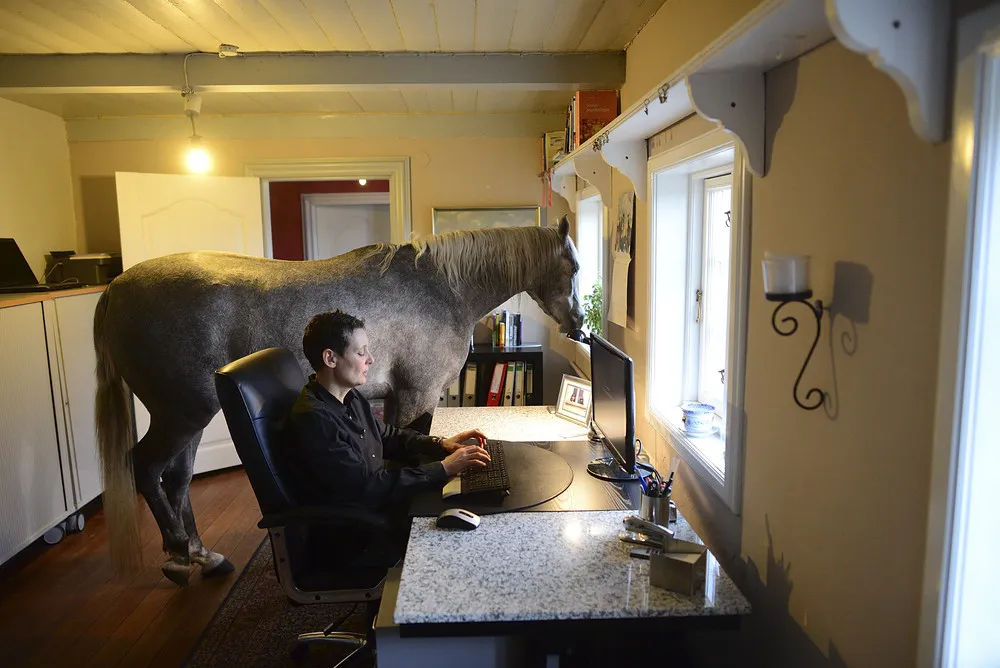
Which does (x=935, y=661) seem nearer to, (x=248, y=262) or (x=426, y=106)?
(x=248, y=262)

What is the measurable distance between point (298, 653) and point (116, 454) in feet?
3.52

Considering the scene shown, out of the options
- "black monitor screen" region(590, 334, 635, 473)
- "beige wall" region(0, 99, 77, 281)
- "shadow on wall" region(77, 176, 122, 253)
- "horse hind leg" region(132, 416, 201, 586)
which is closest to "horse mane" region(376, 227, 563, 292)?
"black monitor screen" region(590, 334, 635, 473)

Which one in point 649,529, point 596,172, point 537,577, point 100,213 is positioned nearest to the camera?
point 537,577

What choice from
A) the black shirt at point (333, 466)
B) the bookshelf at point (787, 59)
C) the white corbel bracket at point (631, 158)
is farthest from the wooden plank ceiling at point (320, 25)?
the black shirt at point (333, 466)

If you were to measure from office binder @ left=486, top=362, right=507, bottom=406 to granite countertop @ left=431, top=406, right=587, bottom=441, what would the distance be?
39.4 inches

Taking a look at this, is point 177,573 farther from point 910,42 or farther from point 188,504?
point 910,42

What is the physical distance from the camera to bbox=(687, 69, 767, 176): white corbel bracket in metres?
1.30

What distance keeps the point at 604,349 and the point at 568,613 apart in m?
0.89

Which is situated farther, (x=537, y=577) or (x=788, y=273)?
(x=537, y=577)

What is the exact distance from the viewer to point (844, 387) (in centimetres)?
108

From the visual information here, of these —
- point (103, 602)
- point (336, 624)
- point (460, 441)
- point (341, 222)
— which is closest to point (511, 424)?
point (460, 441)

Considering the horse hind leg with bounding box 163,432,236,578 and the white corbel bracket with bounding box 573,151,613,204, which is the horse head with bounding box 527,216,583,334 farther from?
the horse hind leg with bounding box 163,432,236,578

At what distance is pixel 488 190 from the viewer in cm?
414

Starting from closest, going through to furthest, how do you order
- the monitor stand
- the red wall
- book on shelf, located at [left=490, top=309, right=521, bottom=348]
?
the monitor stand, book on shelf, located at [left=490, top=309, right=521, bottom=348], the red wall
